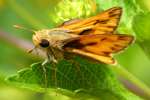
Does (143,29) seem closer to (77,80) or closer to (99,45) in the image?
(99,45)

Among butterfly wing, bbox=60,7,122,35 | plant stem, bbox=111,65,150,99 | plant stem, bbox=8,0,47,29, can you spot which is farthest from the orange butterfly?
plant stem, bbox=8,0,47,29

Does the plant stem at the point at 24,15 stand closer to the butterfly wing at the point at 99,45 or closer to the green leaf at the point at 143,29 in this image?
the butterfly wing at the point at 99,45

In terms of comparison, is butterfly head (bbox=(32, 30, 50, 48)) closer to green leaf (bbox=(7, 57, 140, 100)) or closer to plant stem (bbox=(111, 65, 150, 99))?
green leaf (bbox=(7, 57, 140, 100))

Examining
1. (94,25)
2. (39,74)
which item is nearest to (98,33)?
(94,25)

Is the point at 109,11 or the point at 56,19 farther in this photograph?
the point at 56,19

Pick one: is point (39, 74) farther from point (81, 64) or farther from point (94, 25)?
point (94, 25)

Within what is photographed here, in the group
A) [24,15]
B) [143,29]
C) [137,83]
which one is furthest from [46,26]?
[143,29]

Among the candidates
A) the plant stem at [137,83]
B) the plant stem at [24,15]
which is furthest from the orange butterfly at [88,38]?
the plant stem at [24,15]
